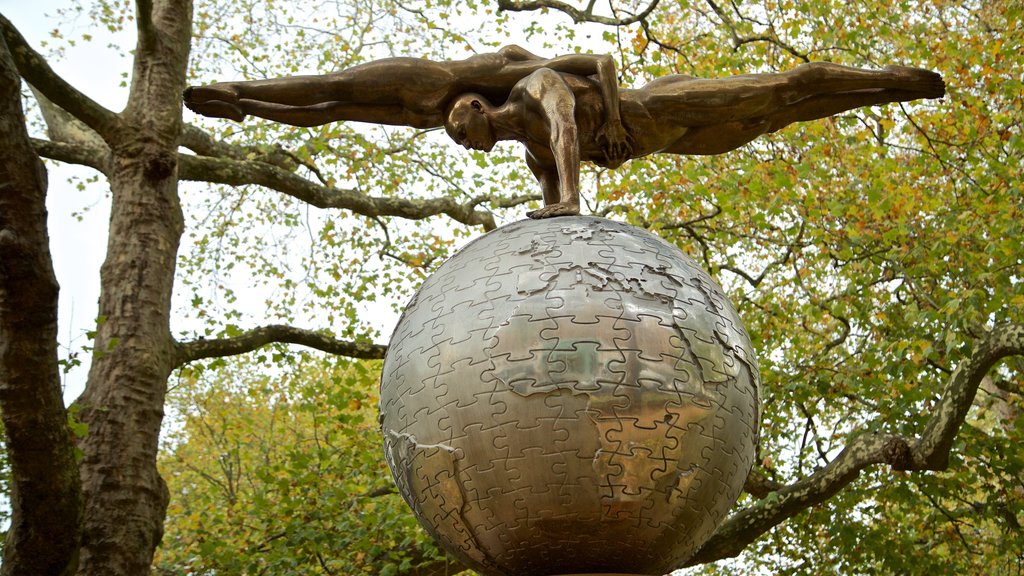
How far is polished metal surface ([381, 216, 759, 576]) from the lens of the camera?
295 cm

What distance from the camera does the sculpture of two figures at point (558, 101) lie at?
151 inches

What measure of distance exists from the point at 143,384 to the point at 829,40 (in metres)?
8.67

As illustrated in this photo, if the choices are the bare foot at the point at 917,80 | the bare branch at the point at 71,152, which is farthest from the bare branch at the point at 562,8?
the bare foot at the point at 917,80

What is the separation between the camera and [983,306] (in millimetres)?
9711

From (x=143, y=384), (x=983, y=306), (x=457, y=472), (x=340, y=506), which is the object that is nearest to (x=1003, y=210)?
(x=983, y=306)

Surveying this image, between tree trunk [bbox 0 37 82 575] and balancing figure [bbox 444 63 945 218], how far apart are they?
1545 mm

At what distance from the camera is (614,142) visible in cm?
393

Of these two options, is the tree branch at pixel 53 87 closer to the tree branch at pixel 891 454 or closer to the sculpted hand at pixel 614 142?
the sculpted hand at pixel 614 142

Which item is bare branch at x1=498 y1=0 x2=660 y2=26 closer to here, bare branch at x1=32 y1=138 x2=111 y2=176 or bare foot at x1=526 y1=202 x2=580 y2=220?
bare branch at x1=32 y1=138 x2=111 y2=176

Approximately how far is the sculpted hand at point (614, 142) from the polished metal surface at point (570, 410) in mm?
701

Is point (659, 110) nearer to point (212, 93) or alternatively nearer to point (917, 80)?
point (917, 80)

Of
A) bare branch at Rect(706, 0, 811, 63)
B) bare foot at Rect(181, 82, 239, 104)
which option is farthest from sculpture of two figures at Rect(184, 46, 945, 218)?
bare branch at Rect(706, 0, 811, 63)

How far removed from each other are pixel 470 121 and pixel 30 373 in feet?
6.71

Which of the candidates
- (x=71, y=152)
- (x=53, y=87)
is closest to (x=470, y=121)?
(x=53, y=87)
